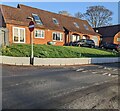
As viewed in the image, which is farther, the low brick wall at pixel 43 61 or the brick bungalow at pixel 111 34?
the brick bungalow at pixel 111 34

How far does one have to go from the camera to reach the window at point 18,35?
2719 centimetres

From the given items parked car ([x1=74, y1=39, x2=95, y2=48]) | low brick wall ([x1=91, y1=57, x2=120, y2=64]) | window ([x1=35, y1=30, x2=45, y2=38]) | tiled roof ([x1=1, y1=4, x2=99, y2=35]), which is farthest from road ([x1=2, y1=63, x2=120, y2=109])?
parked car ([x1=74, y1=39, x2=95, y2=48])

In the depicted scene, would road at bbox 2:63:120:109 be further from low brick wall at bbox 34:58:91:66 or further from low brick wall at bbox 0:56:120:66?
low brick wall at bbox 34:58:91:66

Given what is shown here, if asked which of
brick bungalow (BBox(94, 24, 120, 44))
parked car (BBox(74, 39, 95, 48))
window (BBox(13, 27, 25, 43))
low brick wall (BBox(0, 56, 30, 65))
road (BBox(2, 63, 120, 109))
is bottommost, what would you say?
road (BBox(2, 63, 120, 109))

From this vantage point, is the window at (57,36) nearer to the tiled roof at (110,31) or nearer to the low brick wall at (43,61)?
the low brick wall at (43,61)

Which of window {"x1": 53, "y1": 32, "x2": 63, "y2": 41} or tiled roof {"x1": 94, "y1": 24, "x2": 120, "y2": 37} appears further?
tiled roof {"x1": 94, "y1": 24, "x2": 120, "y2": 37}

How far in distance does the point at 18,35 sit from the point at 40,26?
4.34 m

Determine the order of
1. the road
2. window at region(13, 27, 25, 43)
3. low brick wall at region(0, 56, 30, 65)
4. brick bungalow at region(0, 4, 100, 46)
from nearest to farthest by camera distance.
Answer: the road, low brick wall at region(0, 56, 30, 65), brick bungalow at region(0, 4, 100, 46), window at region(13, 27, 25, 43)

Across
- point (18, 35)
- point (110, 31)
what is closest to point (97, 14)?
point (110, 31)

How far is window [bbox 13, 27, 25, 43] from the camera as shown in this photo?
2719 centimetres

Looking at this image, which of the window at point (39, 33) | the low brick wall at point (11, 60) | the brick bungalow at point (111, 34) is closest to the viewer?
the low brick wall at point (11, 60)

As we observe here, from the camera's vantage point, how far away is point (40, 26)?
101 ft

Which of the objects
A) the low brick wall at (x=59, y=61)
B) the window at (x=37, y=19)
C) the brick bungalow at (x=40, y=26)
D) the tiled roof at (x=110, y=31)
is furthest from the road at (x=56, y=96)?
the tiled roof at (x=110, y=31)

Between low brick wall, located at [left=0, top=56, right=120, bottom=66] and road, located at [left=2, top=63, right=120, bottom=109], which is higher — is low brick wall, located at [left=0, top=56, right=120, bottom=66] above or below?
above
